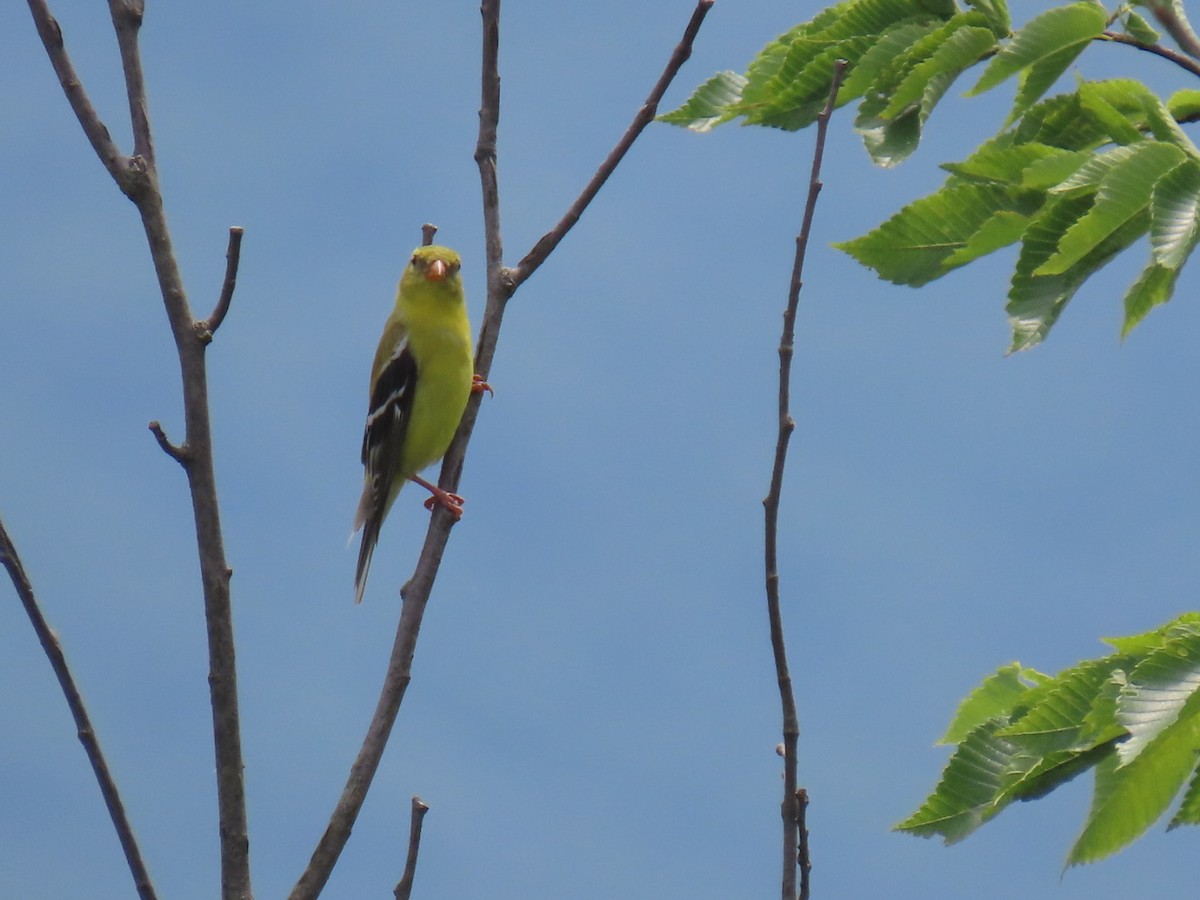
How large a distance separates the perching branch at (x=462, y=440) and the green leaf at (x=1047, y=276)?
44.8 inches

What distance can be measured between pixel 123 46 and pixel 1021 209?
2300 mm

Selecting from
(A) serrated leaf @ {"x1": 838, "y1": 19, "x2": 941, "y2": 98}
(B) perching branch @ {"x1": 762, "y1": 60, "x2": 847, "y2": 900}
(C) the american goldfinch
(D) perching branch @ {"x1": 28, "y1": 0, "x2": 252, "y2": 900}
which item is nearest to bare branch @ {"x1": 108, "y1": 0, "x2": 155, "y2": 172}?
(D) perching branch @ {"x1": 28, "y1": 0, "x2": 252, "y2": 900}

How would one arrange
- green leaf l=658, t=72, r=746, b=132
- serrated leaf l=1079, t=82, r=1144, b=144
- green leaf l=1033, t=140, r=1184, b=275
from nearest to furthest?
green leaf l=1033, t=140, r=1184, b=275 < serrated leaf l=1079, t=82, r=1144, b=144 < green leaf l=658, t=72, r=746, b=132

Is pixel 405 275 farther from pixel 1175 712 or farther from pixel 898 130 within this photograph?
pixel 1175 712

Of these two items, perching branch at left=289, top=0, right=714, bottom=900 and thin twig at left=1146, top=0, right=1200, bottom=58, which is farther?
thin twig at left=1146, top=0, right=1200, bottom=58

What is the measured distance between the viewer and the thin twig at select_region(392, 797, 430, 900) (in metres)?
2.87

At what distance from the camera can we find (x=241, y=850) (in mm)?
2762

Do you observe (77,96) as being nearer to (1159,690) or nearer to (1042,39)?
(1042,39)

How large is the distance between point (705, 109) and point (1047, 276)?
4.23ft

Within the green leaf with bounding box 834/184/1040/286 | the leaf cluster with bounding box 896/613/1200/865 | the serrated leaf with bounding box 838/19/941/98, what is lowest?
the leaf cluster with bounding box 896/613/1200/865

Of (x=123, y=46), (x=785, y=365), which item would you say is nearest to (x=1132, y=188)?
(x=785, y=365)

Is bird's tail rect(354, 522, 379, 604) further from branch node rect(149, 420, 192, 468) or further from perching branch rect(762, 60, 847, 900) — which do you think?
perching branch rect(762, 60, 847, 900)

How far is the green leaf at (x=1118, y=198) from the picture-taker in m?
3.03

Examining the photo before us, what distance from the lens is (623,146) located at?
369 centimetres
